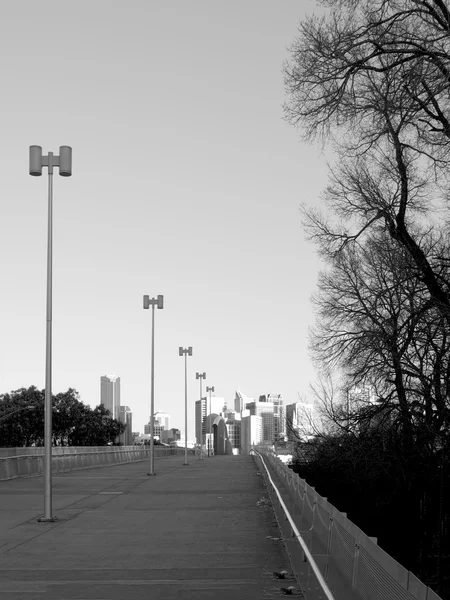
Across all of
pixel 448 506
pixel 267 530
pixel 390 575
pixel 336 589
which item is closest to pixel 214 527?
pixel 267 530

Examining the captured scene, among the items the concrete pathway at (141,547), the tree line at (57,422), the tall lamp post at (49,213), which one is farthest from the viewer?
the tree line at (57,422)

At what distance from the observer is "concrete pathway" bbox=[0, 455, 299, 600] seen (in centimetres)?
1070

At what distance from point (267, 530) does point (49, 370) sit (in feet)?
17.8

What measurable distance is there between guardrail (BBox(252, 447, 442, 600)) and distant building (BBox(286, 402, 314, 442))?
3429 cm

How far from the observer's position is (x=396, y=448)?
96.7 feet

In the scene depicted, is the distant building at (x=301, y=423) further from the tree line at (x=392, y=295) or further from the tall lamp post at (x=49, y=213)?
the tall lamp post at (x=49, y=213)

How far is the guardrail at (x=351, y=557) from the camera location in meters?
6.24

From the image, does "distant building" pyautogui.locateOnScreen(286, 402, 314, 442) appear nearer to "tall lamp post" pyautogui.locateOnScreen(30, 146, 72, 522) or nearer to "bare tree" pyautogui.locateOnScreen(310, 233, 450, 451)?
"bare tree" pyautogui.locateOnScreen(310, 233, 450, 451)

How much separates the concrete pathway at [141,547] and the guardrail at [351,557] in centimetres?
68

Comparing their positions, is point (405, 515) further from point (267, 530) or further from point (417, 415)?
point (267, 530)

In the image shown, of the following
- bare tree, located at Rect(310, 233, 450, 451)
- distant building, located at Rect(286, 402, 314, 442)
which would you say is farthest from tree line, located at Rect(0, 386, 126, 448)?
bare tree, located at Rect(310, 233, 450, 451)

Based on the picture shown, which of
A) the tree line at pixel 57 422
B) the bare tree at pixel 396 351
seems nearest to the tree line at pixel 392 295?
the bare tree at pixel 396 351

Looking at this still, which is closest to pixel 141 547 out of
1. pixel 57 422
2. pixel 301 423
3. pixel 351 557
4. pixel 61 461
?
pixel 351 557

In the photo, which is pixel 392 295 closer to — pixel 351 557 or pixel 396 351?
pixel 396 351
